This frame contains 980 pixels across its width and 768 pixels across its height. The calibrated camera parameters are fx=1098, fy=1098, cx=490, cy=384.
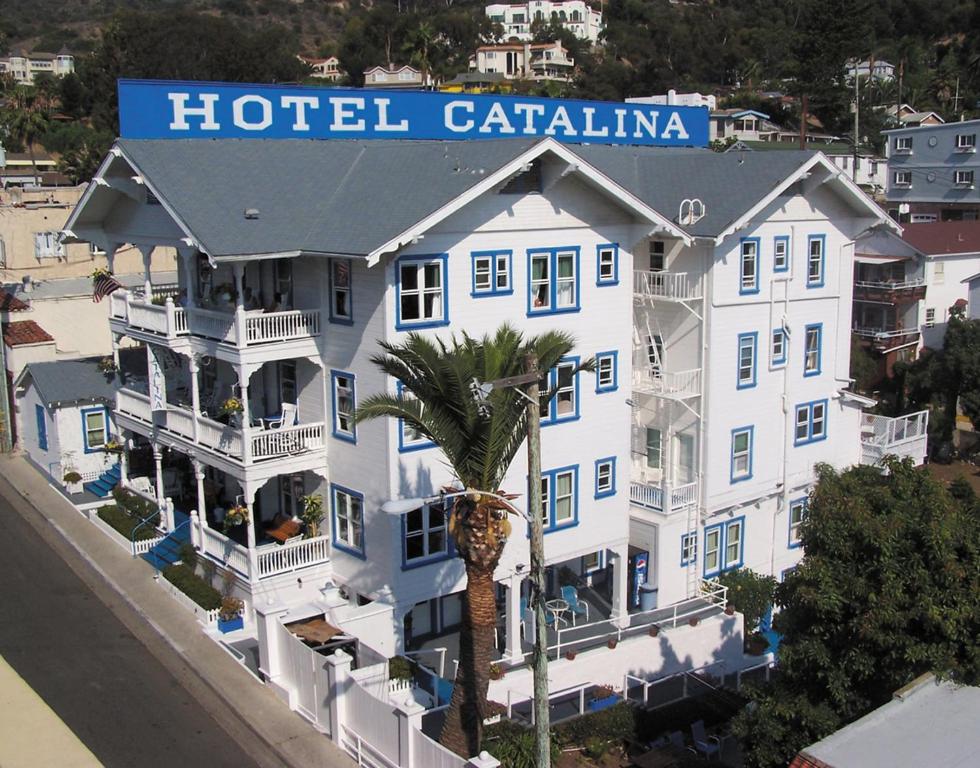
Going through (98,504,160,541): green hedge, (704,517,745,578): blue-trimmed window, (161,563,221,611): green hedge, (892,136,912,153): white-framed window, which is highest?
(892,136,912,153): white-framed window

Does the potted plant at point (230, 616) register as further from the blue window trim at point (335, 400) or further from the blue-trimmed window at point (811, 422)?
the blue-trimmed window at point (811, 422)

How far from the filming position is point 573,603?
29.6 metres

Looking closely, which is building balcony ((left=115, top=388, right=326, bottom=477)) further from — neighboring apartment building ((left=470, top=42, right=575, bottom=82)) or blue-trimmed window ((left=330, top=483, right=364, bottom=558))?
neighboring apartment building ((left=470, top=42, right=575, bottom=82))

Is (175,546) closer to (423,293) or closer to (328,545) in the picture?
(328,545)

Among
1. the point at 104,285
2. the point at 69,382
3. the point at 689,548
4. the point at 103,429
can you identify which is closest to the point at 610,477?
the point at 689,548

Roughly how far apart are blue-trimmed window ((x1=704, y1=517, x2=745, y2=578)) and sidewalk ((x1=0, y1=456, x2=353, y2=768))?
14.5m

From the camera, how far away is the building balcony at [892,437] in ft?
122

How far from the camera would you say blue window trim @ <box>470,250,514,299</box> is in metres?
25.8

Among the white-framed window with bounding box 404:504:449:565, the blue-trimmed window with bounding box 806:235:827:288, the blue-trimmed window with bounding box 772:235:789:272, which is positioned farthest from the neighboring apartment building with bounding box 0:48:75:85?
the white-framed window with bounding box 404:504:449:565

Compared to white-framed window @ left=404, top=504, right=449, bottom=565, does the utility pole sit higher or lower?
higher

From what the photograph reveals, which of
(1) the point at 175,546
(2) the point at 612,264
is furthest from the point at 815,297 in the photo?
(1) the point at 175,546

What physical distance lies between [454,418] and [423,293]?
259 inches

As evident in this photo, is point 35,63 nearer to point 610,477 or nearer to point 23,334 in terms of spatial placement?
point 23,334

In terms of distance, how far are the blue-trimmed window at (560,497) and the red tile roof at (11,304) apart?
22655 millimetres
